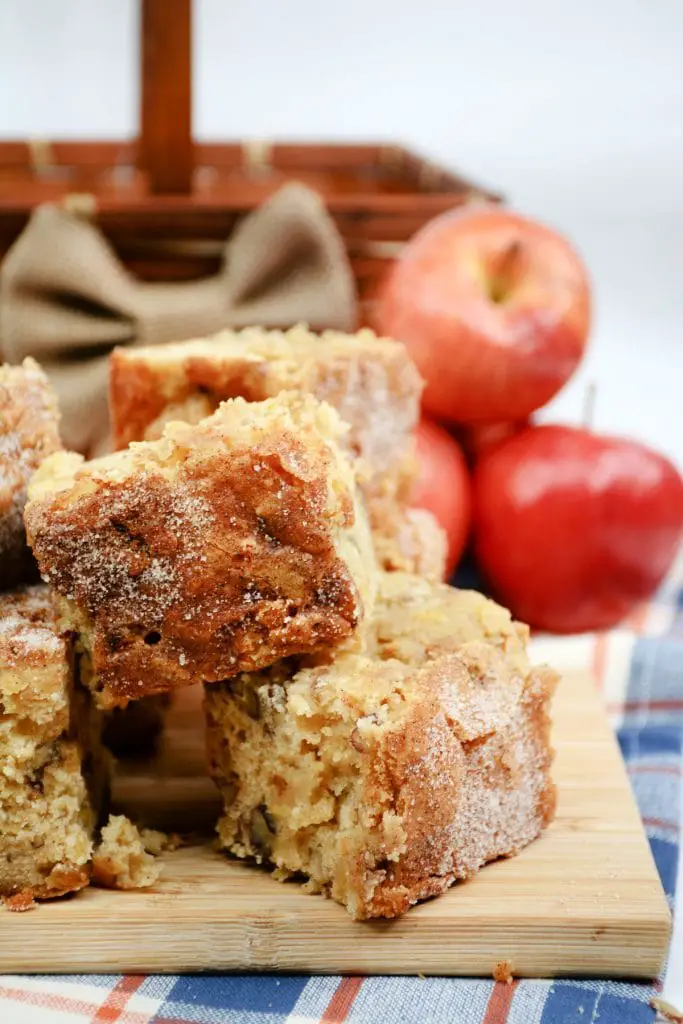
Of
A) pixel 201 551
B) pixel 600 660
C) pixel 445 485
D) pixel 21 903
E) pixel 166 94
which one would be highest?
pixel 166 94

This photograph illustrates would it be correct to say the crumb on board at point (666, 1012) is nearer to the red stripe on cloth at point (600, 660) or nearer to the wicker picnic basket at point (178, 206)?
the red stripe on cloth at point (600, 660)

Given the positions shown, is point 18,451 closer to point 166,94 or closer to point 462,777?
point 462,777

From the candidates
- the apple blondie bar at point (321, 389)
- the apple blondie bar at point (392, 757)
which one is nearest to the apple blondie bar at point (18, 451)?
the apple blondie bar at point (321, 389)

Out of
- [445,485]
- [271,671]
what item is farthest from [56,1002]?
[445,485]

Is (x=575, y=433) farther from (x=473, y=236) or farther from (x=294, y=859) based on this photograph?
(x=294, y=859)

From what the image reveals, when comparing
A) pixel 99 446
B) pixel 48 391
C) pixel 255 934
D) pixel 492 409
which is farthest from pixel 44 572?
pixel 492 409

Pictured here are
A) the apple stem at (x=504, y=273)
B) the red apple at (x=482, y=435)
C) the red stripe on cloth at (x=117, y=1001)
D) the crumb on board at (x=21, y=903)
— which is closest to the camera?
the red stripe on cloth at (x=117, y=1001)
